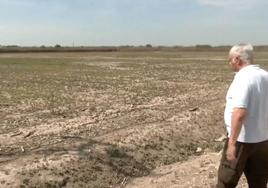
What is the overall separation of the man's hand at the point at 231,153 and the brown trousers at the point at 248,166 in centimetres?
6

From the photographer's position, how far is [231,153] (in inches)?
205

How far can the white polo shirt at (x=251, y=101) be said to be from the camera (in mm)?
5113

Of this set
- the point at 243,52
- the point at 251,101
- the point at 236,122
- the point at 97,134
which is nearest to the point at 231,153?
the point at 236,122

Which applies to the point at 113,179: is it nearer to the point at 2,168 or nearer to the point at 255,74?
the point at 2,168

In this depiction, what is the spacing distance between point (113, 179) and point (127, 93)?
41.8 feet

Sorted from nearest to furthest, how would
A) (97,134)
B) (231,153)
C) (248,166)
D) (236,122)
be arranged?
1. (236,122)
2. (231,153)
3. (248,166)
4. (97,134)

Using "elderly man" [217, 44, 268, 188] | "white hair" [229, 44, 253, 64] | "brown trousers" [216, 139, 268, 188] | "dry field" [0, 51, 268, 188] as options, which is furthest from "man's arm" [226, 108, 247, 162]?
"dry field" [0, 51, 268, 188]

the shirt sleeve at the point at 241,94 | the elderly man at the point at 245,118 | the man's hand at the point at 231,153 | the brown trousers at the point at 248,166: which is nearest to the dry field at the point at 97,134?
the brown trousers at the point at 248,166

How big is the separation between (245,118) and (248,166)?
0.62 metres

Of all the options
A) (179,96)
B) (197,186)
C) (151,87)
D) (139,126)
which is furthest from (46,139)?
(151,87)

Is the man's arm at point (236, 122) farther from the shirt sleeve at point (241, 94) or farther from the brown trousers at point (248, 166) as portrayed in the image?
the brown trousers at point (248, 166)

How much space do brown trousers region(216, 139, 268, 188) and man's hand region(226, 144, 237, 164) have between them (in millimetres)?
57

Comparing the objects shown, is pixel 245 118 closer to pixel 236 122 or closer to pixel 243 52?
pixel 236 122

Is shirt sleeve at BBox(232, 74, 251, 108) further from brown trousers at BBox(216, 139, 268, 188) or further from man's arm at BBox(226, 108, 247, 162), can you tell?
brown trousers at BBox(216, 139, 268, 188)
